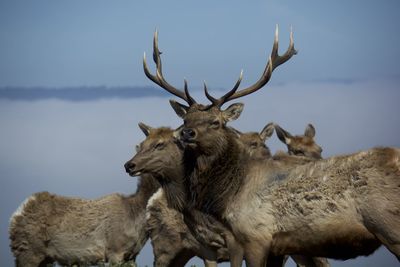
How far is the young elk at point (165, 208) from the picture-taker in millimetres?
12727

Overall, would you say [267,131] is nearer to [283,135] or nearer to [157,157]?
[283,135]

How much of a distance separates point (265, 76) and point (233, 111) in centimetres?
62

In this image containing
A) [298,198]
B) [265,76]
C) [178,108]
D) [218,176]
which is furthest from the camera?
[178,108]

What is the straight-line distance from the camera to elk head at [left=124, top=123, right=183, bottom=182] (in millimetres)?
12805

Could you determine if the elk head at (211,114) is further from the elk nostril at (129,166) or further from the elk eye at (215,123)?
the elk nostril at (129,166)

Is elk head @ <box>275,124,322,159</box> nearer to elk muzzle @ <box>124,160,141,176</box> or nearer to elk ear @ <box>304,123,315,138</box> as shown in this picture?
elk ear @ <box>304,123,315,138</box>

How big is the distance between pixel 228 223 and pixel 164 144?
3.31 metres

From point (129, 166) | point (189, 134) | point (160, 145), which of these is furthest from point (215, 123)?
point (160, 145)

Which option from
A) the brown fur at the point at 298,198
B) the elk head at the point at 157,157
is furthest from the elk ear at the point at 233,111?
the elk head at the point at 157,157

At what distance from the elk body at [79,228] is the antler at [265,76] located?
11.8 feet

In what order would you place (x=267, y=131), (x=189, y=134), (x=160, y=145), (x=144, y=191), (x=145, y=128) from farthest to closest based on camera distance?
(x=267, y=131)
(x=144, y=191)
(x=145, y=128)
(x=160, y=145)
(x=189, y=134)

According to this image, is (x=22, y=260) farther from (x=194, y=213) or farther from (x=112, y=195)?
(x=194, y=213)

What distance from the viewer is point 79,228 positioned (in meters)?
14.9

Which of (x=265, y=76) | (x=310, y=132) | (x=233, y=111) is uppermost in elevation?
(x=265, y=76)
